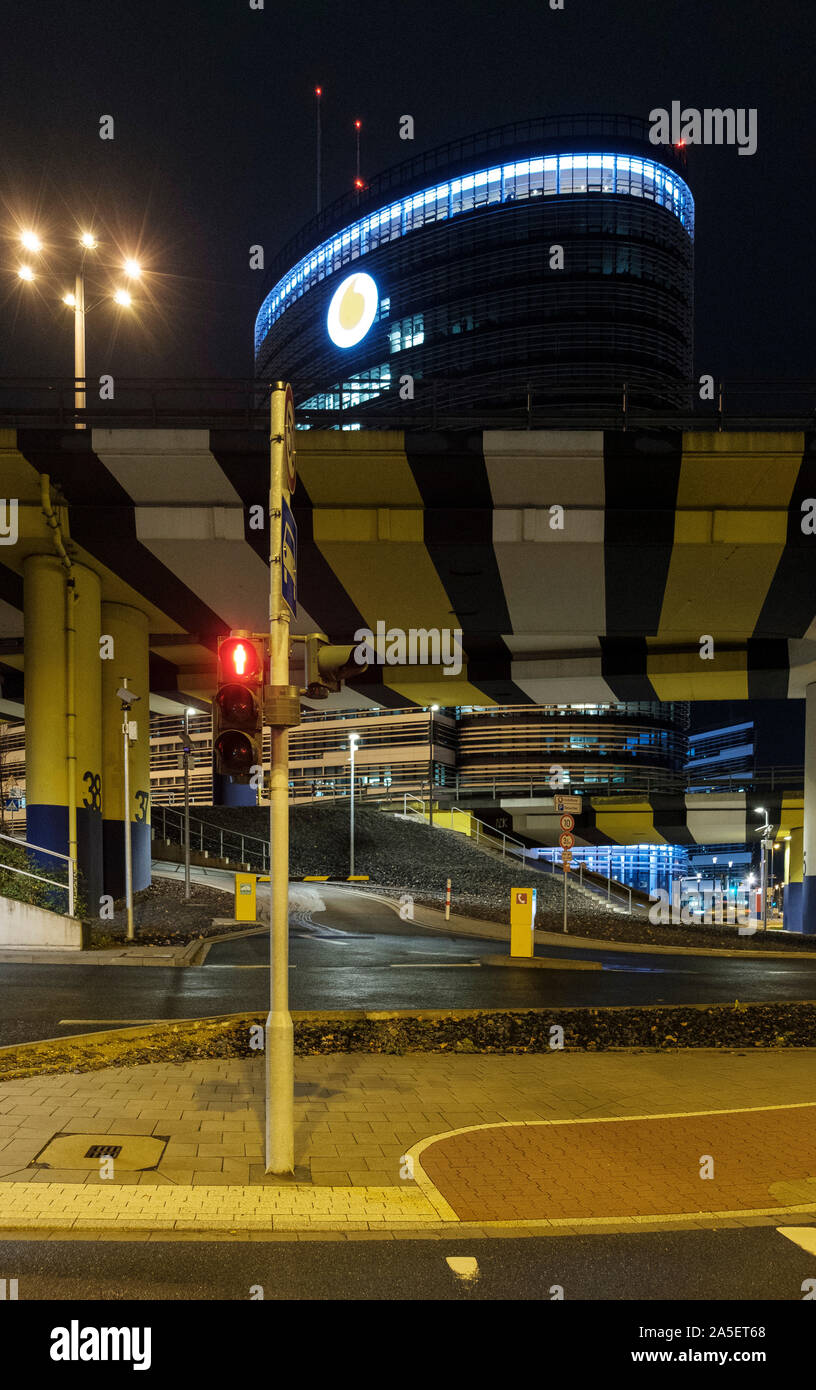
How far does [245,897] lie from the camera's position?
68.2 ft

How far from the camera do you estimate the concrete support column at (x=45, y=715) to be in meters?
17.4

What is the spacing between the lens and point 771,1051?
370 inches

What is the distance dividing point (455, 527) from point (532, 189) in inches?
3099

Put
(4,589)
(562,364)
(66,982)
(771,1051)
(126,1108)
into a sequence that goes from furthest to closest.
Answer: (562,364) → (4,589) → (66,982) → (771,1051) → (126,1108)

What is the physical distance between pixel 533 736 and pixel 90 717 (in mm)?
68123

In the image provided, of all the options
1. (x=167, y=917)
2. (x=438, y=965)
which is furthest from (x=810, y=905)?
(x=167, y=917)

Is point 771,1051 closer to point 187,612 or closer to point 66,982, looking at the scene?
point 66,982

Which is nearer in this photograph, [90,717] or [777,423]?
[777,423]

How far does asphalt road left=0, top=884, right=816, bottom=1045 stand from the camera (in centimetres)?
1093

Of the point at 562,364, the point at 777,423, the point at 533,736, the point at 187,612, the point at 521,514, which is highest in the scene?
the point at 562,364

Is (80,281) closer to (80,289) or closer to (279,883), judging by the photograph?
(80,289)

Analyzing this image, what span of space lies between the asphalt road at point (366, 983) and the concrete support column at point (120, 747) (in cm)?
442

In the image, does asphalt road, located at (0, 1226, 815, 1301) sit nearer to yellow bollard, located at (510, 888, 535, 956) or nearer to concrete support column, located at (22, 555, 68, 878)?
yellow bollard, located at (510, 888, 535, 956)
